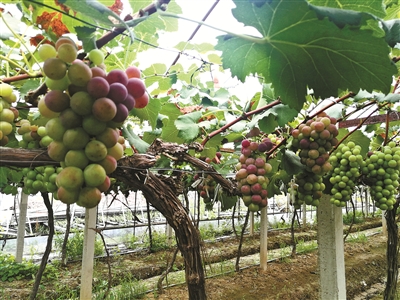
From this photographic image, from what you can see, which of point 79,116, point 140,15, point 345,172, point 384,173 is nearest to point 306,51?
point 140,15

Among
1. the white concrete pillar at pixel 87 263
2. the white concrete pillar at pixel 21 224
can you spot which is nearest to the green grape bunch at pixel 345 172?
the white concrete pillar at pixel 87 263

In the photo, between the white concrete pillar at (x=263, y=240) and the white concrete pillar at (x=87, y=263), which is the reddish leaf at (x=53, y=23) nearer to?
the white concrete pillar at (x=87, y=263)

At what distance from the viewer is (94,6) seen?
479 mm

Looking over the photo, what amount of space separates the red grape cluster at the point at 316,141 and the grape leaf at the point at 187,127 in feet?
1.65

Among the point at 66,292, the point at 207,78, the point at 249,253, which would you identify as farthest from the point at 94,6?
the point at 249,253

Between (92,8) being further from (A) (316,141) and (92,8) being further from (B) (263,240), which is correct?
(B) (263,240)

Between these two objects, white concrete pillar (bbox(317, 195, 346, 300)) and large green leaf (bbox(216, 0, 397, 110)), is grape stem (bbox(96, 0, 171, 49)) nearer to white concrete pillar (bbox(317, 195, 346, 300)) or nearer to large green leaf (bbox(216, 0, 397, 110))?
large green leaf (bbox(216, 0, 397, 110))

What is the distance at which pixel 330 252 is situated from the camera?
2260 mm

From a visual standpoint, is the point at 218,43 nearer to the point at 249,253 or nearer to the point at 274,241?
the point at 249,253

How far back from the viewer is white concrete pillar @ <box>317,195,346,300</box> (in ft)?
7.34

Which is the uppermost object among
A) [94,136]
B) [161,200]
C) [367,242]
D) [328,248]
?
[94,136]

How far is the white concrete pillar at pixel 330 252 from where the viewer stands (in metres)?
2.24

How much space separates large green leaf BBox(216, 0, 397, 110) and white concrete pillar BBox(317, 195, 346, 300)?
176 centimetres

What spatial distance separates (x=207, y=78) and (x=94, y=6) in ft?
5.84
